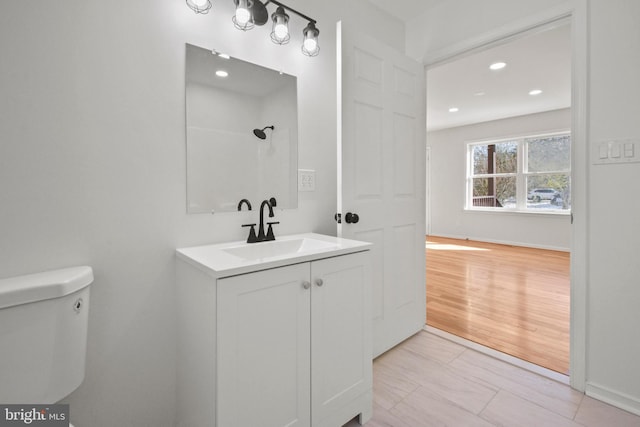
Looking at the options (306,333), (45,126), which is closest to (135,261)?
(45,126)

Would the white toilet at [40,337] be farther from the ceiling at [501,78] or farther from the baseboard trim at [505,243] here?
the baseboard trim at [505,243]

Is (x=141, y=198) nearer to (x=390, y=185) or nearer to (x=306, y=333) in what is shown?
(x=306, y=333)

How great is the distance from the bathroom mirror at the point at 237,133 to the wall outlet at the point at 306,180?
0.13 ft

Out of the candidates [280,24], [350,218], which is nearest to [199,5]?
[280,24]

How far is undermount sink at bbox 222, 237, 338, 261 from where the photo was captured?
4.68 feet

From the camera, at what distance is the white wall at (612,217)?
4.74 feet

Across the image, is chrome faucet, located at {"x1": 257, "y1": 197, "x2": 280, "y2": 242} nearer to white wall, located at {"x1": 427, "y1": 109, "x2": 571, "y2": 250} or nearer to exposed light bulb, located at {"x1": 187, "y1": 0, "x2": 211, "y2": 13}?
exposed light bulb, located at {"x1": 187, "y1": 0, "x2": 211, "y2": 13}

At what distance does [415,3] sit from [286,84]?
1.31 m

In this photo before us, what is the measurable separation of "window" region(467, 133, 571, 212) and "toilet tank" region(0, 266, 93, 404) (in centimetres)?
677

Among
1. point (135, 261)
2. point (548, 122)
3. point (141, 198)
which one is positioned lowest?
point (135, 261)

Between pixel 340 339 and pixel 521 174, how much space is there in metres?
6.02

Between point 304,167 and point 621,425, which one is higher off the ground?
point 304,167

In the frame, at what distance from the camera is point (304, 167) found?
6.03 ft

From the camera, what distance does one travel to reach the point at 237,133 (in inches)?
61.7
